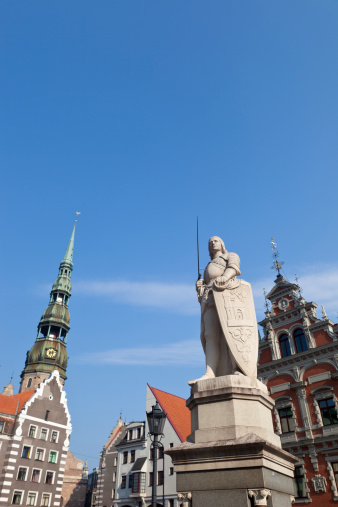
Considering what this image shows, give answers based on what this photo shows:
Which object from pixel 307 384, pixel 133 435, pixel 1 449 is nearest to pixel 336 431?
pixel 307 384

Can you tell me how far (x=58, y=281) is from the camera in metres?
82.1

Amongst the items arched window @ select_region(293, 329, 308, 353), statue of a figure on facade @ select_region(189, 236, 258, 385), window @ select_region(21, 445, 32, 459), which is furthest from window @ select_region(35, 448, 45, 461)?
statue of a figure on facade @ select_region(189, 236, 258, 385)

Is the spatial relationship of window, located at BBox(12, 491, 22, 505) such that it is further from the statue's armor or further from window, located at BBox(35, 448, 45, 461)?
the statue's armor

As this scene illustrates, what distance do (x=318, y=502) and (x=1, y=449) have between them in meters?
25.8

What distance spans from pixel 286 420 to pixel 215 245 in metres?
19.7

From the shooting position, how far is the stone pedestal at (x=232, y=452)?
4508 millimetres

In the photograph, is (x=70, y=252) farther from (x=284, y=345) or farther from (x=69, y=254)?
(x=284, y=345)

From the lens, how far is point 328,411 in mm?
21438

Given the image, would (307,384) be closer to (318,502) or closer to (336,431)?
(336,431)

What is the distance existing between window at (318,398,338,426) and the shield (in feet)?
60.5

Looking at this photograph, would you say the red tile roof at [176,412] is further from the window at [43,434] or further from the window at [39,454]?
the window at [39,454]

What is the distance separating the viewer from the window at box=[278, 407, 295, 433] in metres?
22.6

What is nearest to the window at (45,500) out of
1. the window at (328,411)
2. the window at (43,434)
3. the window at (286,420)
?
the window at (43,434)

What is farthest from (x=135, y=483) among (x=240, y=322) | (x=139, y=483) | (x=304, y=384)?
(x=240, y=322)
